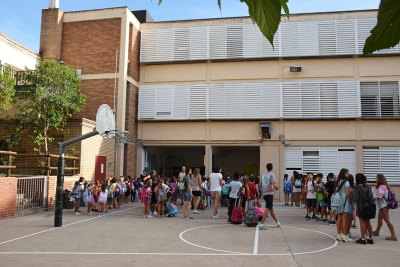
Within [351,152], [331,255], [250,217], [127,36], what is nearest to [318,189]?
[250,217]

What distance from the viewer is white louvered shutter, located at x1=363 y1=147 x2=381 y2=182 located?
71.9 feet

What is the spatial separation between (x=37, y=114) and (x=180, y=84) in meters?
9.25

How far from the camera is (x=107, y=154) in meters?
21.6

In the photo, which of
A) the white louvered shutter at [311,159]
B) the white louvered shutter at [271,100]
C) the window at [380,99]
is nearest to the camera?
the window at [380,99]

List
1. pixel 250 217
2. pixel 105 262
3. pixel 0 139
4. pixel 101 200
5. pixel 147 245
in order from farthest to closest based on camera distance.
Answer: pixel 0 139, pixel 101 200, pixel 250 217, pixel 147 245, pixel 105 262

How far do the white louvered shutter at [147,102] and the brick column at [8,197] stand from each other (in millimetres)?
11349

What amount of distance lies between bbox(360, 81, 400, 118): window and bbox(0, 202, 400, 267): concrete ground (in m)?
10.5

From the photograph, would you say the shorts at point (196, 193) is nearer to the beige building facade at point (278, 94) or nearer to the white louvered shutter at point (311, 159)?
the beige building facade at point (278, 94)

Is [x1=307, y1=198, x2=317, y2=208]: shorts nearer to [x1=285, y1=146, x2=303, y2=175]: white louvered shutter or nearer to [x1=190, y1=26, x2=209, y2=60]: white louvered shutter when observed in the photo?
[x1=285, y1=146, x2=303, y2=175]: white louvered shutter

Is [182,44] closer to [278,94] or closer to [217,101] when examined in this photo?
[217,101]

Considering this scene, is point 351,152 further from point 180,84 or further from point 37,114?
point 37,114

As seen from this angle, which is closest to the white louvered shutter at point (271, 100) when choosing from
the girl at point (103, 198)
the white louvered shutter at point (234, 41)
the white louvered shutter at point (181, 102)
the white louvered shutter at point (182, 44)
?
the white louvered shutter at point (234, 41)

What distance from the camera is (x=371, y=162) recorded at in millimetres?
22016

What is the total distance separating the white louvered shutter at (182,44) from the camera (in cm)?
2428
